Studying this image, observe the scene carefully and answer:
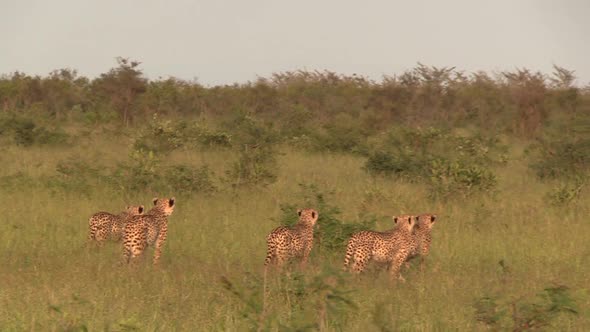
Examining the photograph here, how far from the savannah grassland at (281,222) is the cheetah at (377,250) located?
0.15 meters

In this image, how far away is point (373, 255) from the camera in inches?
306

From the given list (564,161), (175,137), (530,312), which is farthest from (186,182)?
(530,312)

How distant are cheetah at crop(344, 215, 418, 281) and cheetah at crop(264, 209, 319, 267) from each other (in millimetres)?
441

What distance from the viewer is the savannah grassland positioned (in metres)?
5.61

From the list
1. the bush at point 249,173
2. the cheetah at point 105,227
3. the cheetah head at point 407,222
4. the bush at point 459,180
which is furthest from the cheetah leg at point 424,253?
the bush at point 249,173

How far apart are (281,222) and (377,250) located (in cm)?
192

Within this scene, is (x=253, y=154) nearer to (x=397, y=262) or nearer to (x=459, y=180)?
(x=459, y=180)

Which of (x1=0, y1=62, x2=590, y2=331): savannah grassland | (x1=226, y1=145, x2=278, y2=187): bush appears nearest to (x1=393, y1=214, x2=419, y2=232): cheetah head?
(x1=0, y1=62, x2=590, y2=331): savannah grassland

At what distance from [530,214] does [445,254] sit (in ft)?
8.75

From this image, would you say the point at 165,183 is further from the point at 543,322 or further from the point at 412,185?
the point at 543,322

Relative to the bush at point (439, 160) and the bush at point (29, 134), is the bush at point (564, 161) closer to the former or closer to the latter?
the bush at point (439, 160)

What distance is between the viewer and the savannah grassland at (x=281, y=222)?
18.4 ft

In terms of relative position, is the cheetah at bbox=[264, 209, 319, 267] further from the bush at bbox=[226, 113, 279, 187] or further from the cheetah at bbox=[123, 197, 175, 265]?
the bush at bbox=[226, 113, 279, 187]

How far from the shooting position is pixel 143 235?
8180 mm
